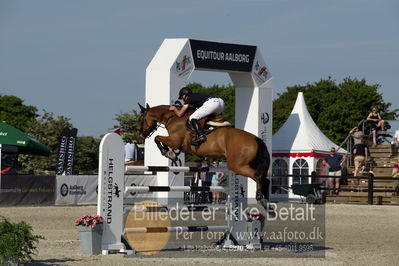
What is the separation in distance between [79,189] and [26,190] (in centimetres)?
183

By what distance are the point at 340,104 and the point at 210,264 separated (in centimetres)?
4776

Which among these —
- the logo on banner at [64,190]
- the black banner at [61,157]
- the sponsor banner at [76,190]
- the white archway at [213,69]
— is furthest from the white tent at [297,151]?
the logo on banner at [64,190]

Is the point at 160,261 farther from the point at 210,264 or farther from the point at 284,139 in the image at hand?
the point at 284,139

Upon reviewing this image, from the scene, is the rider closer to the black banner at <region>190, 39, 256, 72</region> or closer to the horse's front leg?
the horse's front leg

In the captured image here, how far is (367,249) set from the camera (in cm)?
1297

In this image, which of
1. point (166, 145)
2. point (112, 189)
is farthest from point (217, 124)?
point (112, 189)

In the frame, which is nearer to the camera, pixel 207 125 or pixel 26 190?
pixel 207 125

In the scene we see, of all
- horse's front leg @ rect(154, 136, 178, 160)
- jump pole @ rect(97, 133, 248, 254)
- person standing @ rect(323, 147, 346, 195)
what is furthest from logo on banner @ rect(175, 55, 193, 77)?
jump pole @ rect(97, 133, 248, 254)

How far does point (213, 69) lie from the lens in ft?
87.2

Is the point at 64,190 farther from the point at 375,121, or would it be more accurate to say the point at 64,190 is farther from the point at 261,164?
the point at 261,164

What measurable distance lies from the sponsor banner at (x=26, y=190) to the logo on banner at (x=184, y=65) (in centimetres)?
507

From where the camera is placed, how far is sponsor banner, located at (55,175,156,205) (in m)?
25.0

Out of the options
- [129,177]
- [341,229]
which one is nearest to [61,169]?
[129,177]

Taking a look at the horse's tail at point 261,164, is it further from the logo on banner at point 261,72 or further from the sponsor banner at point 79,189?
the logo on banner at point 261,72
